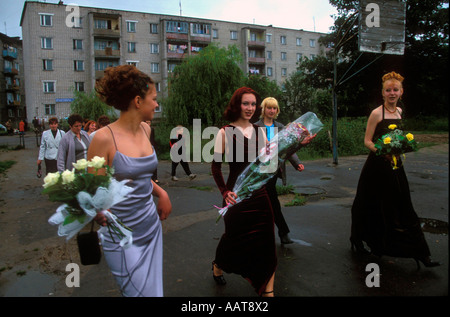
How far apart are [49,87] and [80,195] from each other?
167 feet

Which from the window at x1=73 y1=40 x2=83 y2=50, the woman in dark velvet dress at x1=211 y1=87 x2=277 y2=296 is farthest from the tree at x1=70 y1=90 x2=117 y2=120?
the woman in dark velvet dress at x1=211 y1=87 x2=277 y2=296

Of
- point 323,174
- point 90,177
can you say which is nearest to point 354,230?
point 90,177

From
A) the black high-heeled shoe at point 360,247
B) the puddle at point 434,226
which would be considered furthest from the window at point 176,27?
the black high-heeled shoe at point 360,247

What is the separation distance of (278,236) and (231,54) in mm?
25805

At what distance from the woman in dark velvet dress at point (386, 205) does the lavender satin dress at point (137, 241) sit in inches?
113

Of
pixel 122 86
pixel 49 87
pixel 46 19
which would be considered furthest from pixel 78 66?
pixel 122 86

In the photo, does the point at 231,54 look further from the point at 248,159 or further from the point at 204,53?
the point at 248,159

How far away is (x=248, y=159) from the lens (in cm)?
360

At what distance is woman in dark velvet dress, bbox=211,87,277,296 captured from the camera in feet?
11.4

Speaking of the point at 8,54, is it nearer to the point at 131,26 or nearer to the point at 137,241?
the point at 131,26

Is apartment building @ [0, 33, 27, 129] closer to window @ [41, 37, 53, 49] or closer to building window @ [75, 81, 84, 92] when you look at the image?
building window @ [75, 81, 84, 92]

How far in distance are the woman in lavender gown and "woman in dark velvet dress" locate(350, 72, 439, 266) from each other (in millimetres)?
2866

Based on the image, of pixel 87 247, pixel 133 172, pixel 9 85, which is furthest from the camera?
pixel 9 85

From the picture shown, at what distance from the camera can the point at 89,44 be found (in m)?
49.1
